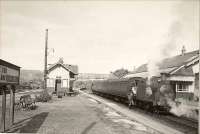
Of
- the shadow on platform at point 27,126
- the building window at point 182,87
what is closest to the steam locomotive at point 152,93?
the shadow on platform at point 27,126

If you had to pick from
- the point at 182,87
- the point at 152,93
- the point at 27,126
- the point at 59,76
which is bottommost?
the point at 27,126

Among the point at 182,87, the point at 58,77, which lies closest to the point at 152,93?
the point at 182,87

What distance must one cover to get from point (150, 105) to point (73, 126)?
796cm

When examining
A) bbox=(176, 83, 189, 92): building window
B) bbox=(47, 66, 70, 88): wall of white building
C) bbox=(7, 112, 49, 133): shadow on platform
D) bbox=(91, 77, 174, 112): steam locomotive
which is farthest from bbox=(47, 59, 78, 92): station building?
bbox=(7, 112, 49, 133): shadow on platform

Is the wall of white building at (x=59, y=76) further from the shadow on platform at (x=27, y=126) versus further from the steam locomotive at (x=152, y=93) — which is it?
the shadow on platform at (x=27, y=126)

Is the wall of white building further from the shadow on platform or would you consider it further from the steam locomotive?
the shadow on platform

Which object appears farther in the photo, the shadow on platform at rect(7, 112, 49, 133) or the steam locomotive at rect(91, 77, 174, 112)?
the steam locomotive at rect(91, 77, 174, 112)

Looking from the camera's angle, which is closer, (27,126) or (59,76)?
(27,126)

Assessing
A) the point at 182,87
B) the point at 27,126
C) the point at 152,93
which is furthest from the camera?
the point at 182,87

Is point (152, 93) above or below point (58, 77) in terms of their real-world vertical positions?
below

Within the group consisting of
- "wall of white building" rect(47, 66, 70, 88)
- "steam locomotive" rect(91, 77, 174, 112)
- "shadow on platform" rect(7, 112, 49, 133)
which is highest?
"wall of white building" rect(47, 66, 70, 88)

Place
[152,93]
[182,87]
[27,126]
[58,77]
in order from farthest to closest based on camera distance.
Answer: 1. [58,77]
2. [182,87]
3. [152,93]
4. [27,126]

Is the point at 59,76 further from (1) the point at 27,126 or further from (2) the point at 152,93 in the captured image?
(1) the point at 27,126

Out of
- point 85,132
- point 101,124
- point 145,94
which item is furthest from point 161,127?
point 145,94
